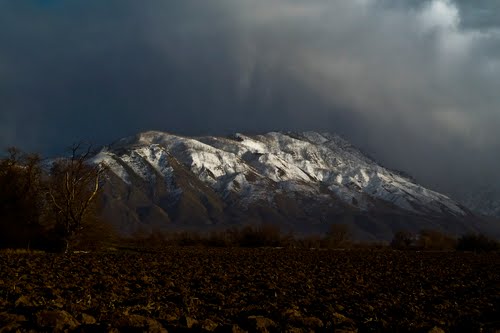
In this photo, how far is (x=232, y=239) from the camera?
86312mm

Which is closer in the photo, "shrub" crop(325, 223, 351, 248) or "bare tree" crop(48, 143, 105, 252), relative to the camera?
"bare tree" crop(48, 143, 105, 252)

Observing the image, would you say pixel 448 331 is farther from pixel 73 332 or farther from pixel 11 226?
pixel 11 226

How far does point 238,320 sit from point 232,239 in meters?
75.4

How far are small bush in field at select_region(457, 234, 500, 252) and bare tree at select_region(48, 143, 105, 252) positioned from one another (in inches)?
2972

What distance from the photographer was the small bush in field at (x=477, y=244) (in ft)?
309

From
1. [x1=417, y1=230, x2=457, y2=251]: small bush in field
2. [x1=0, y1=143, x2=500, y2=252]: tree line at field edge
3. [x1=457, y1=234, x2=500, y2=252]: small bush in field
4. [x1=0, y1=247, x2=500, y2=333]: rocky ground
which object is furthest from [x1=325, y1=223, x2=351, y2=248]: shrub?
[x1=0, y1=247, x2=500, y2=333]: rocky ground

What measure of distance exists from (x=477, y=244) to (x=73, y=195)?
3150 inches

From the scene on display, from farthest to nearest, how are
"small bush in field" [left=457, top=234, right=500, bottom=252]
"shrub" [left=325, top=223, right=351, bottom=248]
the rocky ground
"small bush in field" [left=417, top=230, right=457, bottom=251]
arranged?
"small bush in field" [left=417, top=230, right=457, bottom=251] < "shrub" [left=325, top=223, right=351, bottom=248] < "small bush in field" [left=457, top=234, right=500, bottom=252] < the rocky ground

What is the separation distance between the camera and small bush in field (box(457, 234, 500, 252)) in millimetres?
94125

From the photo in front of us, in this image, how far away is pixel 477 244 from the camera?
9488cm

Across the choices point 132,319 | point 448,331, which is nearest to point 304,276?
point 448,331

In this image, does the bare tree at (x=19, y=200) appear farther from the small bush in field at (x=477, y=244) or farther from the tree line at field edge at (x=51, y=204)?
the small bush in field at (x=477, y=244)

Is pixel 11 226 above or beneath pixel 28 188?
beneath

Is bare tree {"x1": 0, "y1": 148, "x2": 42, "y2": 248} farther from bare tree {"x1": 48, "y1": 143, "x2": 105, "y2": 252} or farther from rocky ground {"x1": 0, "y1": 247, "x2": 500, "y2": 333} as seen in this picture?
rocky ground {"x1": 0, "y1": 247, "x2": 500, "y2": 333}
